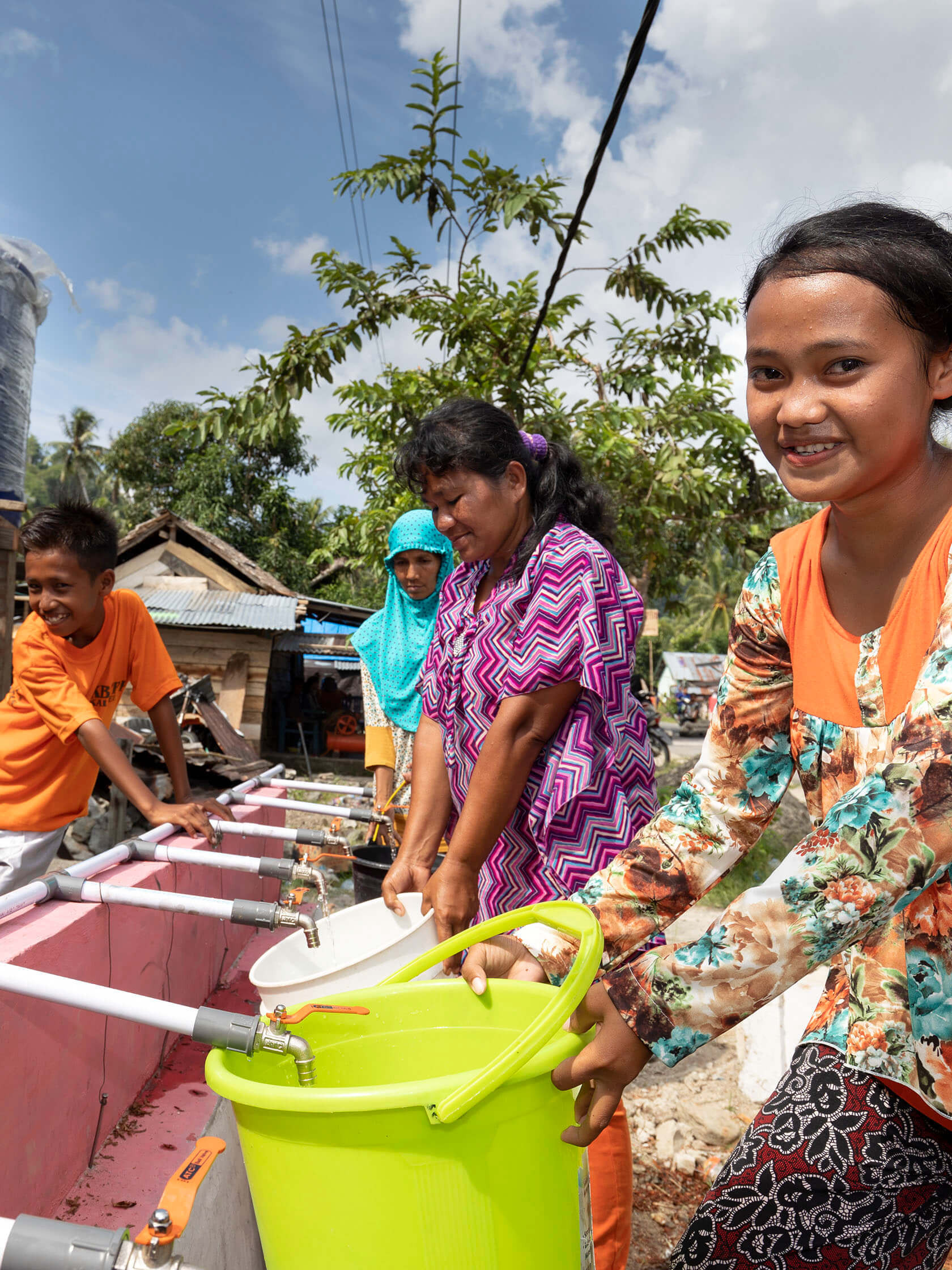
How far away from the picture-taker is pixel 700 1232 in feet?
3.56

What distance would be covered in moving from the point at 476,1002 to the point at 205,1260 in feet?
2.60

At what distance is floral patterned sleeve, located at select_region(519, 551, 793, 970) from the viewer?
1.28 meters

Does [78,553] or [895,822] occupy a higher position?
[78,553]

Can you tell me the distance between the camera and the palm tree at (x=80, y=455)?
118 ft

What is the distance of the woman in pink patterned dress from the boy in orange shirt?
1118 mm

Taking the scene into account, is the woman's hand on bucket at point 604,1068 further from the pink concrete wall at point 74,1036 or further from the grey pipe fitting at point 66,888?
the grey pipe fitting at point 66,888

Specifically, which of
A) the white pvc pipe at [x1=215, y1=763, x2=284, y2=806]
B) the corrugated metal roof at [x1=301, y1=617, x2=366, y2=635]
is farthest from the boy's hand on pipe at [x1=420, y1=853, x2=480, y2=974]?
the corrugated metal roof at [x1=301, y1=617, x2=366, y2=635]

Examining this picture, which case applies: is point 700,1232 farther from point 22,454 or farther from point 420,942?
point 22,454

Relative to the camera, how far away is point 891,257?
1.04 metres

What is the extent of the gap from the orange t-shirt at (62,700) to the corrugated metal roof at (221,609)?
9169 millimetres

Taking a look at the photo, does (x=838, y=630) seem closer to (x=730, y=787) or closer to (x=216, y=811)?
(x=730, y=787)

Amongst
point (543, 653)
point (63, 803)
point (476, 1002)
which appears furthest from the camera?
point (63, 803)

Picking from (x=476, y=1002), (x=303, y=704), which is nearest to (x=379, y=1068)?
(x=476, y=1002)

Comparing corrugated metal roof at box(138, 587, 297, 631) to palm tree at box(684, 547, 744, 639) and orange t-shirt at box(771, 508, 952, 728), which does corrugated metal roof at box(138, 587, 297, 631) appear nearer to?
orange t-shirt at box(771, 508, 952, 728)
